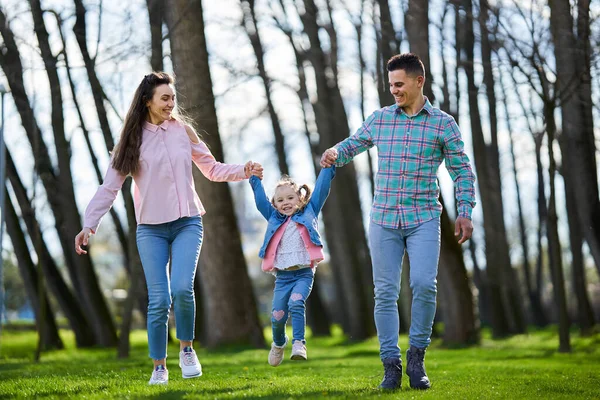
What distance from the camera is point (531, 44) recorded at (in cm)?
1380

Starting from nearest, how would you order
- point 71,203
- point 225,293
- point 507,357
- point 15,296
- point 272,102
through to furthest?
1. point 507,357
2. point 225,293
3. point 71,203
4. point 272,102
5. point 15,296

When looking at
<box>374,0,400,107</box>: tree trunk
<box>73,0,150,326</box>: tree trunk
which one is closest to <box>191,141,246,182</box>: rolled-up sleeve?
<box>73,0,150,326</box>: tree trunk

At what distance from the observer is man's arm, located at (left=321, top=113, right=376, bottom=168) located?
22.7 ft

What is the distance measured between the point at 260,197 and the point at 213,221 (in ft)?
23.8

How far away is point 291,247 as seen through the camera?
24.6 ft

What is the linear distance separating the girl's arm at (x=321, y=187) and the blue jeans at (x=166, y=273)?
1.11 meters

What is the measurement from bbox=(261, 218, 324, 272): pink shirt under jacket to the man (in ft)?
2.76

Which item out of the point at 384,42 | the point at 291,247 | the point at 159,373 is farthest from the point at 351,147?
the point at 384,42

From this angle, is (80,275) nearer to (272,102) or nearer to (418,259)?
(272,102)

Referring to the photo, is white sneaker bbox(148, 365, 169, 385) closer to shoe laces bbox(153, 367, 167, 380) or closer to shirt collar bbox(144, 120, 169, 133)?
shoe laces bbox(153, 367, 167, 380)

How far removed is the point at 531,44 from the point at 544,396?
8.36 metres

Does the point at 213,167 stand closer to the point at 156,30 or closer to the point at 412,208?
the point at 412,208

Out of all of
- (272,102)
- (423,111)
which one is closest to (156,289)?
(423,111)

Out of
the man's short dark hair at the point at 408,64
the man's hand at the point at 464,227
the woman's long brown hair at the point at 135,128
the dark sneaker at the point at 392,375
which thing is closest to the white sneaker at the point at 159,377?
the woman's long brown hair at the point at 135,128
